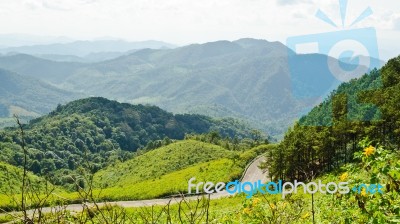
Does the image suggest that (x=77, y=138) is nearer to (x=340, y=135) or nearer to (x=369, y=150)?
(x=340, y=135)

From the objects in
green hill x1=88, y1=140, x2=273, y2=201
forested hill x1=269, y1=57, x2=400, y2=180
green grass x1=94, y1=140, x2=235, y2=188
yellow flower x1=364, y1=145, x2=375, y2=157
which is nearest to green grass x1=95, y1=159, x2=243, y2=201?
green hill x1=88, y1=140, x2=273, y2=201

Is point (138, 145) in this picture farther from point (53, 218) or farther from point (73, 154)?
point (53, 218)

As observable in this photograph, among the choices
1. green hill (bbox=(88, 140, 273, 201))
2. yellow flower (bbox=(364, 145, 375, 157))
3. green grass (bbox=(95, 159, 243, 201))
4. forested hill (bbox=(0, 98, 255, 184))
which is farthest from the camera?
forested hill (bbox=(0, 98, 255, 184))

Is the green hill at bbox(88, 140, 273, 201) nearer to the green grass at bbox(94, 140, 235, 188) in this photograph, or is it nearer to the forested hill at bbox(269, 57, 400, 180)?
the green grass at bbox(94, 140, 235, 188)

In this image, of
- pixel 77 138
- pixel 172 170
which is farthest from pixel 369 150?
pixel 77 138

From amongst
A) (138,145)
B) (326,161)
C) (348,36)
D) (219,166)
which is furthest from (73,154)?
(348,36)

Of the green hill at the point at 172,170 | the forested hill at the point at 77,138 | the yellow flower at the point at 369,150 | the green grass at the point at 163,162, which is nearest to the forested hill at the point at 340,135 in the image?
the green hill at the point at 172,170

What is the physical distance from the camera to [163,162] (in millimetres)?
96250

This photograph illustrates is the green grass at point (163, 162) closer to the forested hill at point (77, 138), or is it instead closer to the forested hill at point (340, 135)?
the forested hill at point (77, 138)

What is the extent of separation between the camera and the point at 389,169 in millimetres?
4676

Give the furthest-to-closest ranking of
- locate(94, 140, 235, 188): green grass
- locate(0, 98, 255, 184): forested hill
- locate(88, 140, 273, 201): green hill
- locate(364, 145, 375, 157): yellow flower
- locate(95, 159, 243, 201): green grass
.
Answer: locate(0, 98, 255, 184): forested hill → locate(94, 140, 235, 188): green grass → locate(88, 140, 273, 201): green hill → locate(95, 159, 243, 201): green grass → locate(364, 145, 375, 157): yellow flower

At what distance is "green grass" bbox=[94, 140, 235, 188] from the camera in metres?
92.4

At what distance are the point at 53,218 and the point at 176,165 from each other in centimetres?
9063

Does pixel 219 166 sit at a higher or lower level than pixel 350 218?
lower
